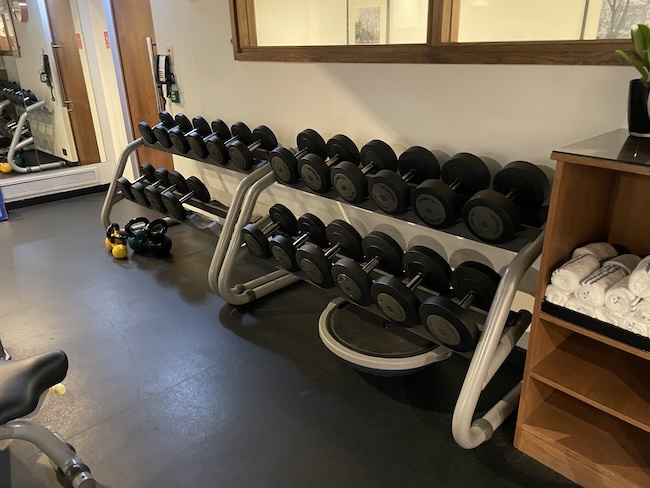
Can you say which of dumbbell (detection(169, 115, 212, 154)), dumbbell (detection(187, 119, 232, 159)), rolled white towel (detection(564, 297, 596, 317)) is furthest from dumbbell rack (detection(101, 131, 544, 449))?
dumbbell (detection(169, 115, 212, 154))

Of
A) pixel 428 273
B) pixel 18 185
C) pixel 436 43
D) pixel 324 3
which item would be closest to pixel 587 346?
pixel 428 273

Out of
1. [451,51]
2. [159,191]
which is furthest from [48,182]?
[451,51]

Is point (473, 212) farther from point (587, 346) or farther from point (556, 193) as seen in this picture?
point (587, 346)

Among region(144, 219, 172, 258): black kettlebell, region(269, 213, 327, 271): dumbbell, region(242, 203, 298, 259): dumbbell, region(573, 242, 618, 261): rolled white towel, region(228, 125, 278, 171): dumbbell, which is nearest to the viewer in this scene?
region(573, 242, 618, 261): rolled white towel

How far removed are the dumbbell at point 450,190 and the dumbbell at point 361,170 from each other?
0.23 m

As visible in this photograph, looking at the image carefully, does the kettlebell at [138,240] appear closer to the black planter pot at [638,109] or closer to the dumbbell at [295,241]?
the dumbbell at [295,241]

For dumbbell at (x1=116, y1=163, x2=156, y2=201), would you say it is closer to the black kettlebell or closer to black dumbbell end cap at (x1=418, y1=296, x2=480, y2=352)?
the black kettlebell

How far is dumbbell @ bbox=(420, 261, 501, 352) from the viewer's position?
1537 millimetres

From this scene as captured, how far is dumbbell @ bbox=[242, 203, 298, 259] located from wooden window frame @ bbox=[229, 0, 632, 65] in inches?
29.2

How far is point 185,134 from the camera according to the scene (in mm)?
Result: 2885

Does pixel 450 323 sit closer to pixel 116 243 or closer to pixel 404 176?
pixel 404 176

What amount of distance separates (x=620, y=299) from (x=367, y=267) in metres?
0.88

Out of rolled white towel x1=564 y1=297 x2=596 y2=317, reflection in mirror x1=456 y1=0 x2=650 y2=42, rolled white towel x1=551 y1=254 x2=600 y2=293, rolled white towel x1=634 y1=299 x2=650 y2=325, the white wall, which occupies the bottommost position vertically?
rolled white towel x1=564 y1=297 x2=596 y2=317

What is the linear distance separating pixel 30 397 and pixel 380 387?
1.19 metres
